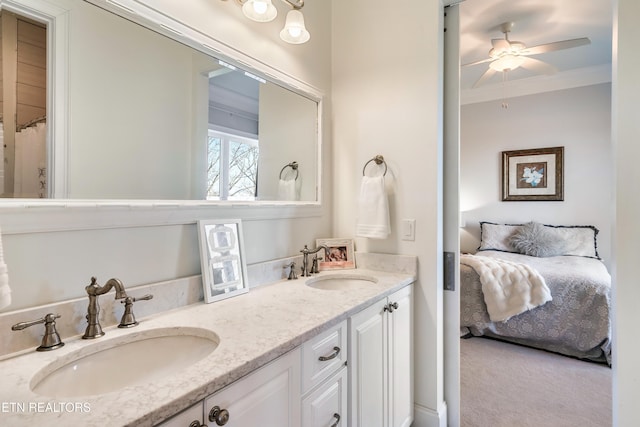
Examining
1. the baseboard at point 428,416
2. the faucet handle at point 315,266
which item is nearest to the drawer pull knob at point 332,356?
the faucet handle at point 315,266

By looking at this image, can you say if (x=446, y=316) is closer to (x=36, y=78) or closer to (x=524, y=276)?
(x=524, y=276)

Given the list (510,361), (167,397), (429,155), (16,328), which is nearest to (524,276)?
(510,361)

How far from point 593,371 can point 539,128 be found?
3.19 meters

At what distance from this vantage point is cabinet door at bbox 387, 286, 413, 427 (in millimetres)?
1552

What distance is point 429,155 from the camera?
178 centimetres

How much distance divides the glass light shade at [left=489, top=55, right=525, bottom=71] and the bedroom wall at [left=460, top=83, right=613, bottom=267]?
147 centimetres

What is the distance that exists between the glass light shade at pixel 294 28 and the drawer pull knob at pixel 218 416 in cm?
149

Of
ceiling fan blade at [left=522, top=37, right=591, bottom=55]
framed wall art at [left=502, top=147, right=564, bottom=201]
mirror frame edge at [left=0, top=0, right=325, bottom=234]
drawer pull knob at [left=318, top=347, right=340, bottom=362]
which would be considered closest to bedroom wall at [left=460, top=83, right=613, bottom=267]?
framed wall art at [left=502, top=147, right=564, bottom=201]

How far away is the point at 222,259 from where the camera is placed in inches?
53.7

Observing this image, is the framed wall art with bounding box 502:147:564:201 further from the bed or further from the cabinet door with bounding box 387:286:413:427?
the cabinet door with bounding box 387:286:413:427

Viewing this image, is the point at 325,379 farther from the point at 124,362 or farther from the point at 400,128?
the point at 400,128

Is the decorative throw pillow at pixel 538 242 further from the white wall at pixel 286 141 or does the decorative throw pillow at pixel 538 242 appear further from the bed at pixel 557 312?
the white wall at pixel 286 141

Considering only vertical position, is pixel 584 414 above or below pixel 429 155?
below

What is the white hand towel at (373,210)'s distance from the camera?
1.83 metres
